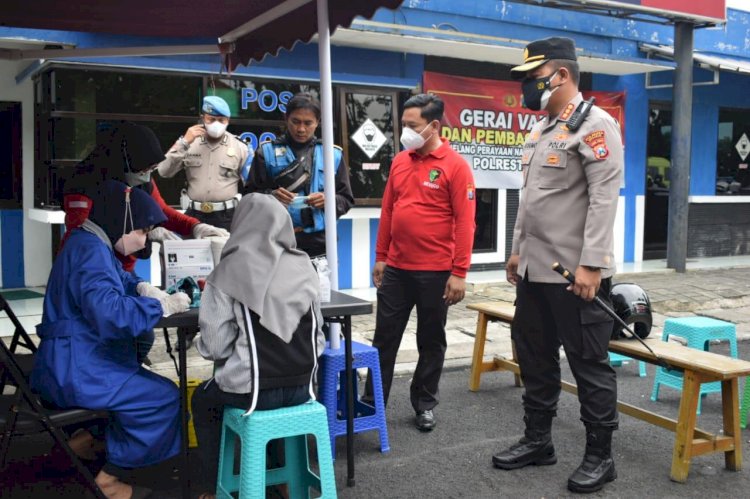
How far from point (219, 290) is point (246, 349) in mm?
260

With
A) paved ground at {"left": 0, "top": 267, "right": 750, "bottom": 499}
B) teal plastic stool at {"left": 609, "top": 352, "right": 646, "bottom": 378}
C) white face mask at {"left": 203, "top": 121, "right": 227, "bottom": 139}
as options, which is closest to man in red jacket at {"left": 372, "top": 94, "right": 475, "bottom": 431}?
paved ground at {"left": 0, "top": 267, "right": 750, "bottom": 499}

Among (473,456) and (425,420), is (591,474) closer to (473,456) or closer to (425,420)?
(473,456)

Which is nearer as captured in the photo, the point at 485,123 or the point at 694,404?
the point at 694,404

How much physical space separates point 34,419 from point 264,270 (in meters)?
1.10

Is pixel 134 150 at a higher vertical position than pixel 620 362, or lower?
higher

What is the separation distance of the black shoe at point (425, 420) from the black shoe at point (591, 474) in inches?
39.0

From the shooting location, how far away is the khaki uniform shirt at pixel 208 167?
5699 mm

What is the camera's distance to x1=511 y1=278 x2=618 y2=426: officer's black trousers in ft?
11.3

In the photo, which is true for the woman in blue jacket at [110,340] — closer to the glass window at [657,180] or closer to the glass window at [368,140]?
the glass window at [368,140]

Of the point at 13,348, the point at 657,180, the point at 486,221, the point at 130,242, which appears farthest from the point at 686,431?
the point at 657,180

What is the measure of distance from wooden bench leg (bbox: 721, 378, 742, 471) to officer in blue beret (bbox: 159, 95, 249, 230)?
12.1 ft

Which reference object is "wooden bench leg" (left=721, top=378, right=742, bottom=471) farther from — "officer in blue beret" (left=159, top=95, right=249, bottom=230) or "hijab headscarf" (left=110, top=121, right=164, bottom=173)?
"officer in blue beret" (left=159, top=95, right=249, bottom=230)

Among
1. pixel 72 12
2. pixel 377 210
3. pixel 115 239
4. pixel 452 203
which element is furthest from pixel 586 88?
pixel 115 239

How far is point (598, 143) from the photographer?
336 cm
